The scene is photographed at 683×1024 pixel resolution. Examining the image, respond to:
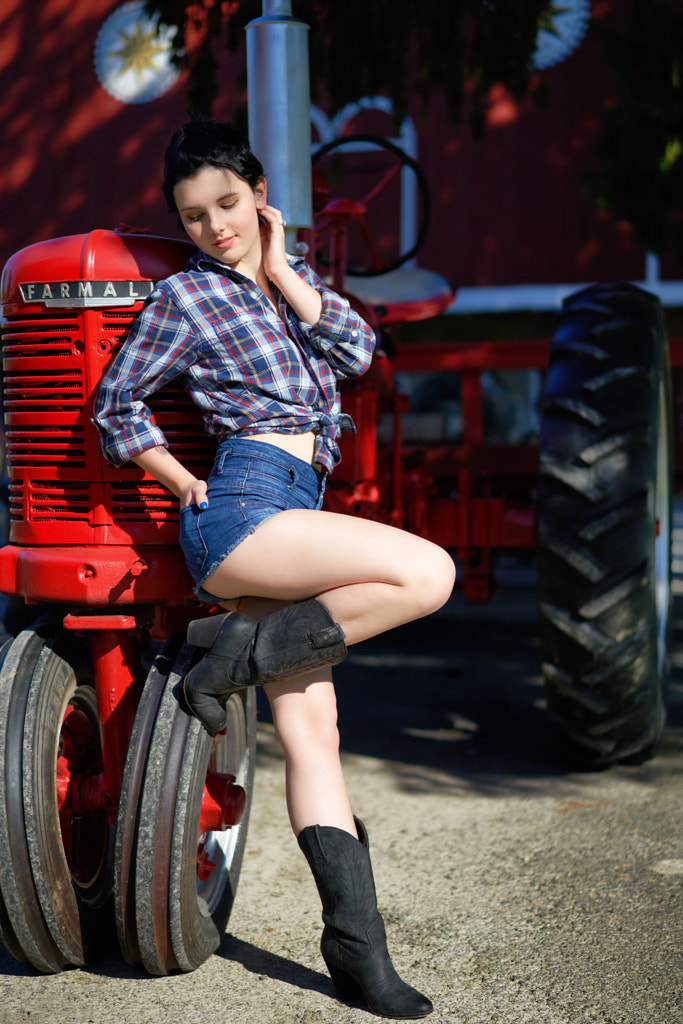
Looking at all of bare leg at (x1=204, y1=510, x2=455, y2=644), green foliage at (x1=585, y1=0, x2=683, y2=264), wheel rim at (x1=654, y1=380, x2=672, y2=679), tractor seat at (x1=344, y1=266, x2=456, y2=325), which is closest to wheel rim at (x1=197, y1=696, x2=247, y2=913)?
bare leg at (x1=204, y1=510, x2=455, y2=644)

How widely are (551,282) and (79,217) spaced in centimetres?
476

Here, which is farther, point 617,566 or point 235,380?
point 617,566

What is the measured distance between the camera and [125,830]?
192cm

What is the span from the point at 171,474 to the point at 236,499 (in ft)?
0.50

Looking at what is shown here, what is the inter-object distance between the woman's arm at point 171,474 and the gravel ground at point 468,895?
1.00 m

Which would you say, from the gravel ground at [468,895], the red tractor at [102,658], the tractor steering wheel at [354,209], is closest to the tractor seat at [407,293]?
the tractor steering wheel at [354,209]

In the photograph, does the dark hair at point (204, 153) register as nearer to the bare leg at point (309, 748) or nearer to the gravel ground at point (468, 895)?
the bare leg at point (309, 748)

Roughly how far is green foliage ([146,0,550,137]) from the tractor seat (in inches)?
42.2

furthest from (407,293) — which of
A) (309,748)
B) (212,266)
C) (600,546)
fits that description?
(309,748)

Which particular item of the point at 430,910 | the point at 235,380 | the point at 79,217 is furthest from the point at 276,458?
the point at 79,217

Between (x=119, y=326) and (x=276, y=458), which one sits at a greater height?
(x=119, y=326)

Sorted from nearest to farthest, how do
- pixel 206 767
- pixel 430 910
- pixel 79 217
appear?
pixel 206 767
pixel 430 910
pixel 79 217

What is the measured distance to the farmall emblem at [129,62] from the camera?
940cm

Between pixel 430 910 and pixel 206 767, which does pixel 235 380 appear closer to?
pixel 206 767
